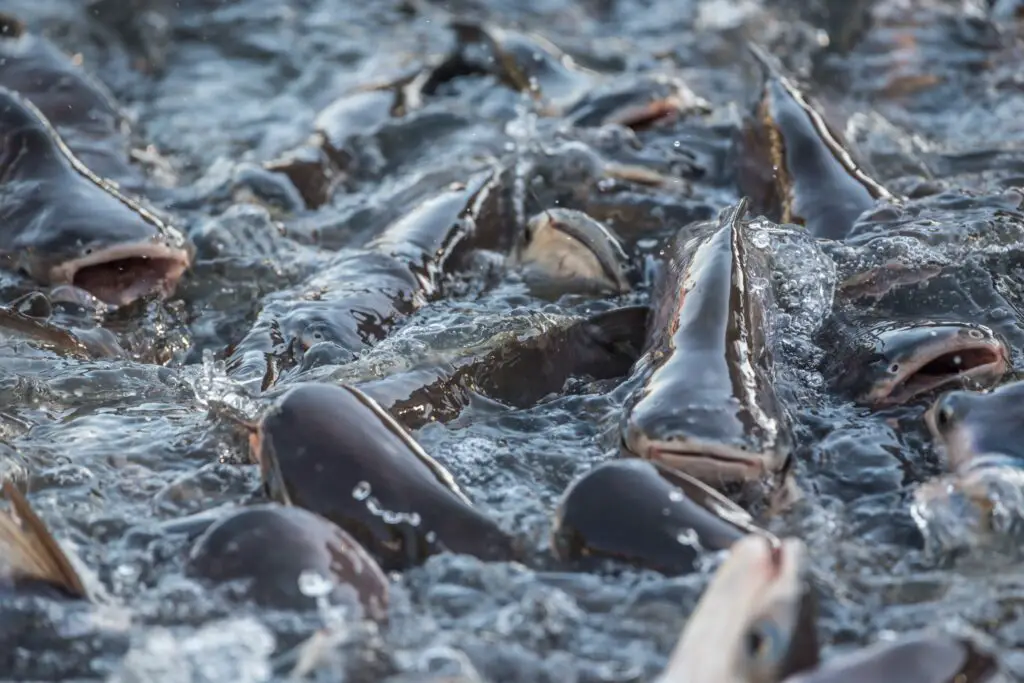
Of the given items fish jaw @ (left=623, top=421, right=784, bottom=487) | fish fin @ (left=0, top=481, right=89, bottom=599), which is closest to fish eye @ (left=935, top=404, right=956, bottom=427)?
fish jaw @ (left=623, top=421, right=784, bottom=487)

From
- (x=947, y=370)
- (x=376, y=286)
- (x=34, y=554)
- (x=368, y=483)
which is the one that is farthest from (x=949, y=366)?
(x=34, y=554)

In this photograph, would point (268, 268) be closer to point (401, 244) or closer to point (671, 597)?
point (401, 244)

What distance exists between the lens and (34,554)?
7.48 ft

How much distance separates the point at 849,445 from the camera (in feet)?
9.56

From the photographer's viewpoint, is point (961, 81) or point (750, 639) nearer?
point (750, 639)

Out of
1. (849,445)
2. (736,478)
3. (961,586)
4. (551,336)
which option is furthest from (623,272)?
(961,586)

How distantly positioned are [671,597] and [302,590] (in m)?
0.59

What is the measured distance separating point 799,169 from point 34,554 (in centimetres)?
247

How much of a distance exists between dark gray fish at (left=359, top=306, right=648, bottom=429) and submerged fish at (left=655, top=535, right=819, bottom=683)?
1.06 meters

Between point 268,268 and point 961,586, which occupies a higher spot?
point 961,586

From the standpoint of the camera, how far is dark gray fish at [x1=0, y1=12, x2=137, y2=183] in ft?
15.4

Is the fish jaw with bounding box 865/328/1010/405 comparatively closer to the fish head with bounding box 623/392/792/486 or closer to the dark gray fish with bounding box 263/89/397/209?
the fish head with bounding box 623/392/792/486

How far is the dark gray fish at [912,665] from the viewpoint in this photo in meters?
1.90

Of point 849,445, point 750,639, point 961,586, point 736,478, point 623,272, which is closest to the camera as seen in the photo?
point 750,639
